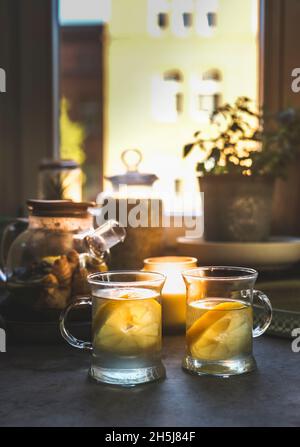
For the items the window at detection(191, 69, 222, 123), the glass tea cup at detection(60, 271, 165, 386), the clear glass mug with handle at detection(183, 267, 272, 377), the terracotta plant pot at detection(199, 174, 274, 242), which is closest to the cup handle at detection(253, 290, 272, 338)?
the clear glass mug with handle at detection(183, 267, 272, 377)

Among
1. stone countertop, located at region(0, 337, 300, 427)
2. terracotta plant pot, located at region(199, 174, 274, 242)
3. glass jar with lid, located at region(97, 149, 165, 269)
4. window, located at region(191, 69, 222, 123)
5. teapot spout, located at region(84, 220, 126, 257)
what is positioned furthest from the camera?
window, located at region(191, 69, 222, 123)

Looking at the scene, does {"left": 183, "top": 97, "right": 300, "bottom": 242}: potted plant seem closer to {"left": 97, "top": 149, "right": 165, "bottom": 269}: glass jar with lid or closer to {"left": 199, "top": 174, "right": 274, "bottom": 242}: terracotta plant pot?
{"left": 199, "top": 174, "right": 274, "bottom": 242}: terracotta plant pot

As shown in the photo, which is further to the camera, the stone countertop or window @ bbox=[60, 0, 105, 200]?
window @ bbox=[60, 0, 105, 200]

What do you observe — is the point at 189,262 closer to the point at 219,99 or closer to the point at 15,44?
the point at 219,99

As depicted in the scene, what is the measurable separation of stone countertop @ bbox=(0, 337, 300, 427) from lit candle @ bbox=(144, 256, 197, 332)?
0.49 feet

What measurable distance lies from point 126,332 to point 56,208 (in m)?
0.33

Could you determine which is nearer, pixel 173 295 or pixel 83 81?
pixel 173 295

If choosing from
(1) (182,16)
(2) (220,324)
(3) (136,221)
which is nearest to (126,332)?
(2) (220,324)

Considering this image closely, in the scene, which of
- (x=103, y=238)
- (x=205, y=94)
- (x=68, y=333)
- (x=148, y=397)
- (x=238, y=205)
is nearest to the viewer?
(x=148, y=397)

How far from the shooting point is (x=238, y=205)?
53.7 inches

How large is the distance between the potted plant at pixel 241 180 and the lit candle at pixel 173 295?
404 millimetres

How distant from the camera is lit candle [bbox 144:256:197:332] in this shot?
3.08 feet

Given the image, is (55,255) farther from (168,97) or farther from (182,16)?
(182,16)

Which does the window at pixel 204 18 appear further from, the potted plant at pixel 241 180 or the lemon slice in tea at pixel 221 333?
the lemon slice in tea at pixel 221 333
